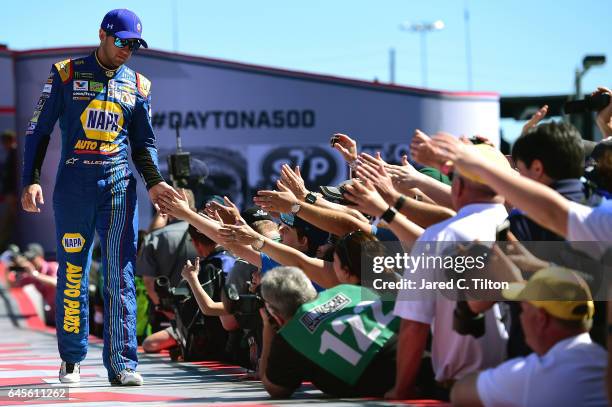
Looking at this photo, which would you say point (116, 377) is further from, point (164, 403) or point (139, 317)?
point (139, 317)

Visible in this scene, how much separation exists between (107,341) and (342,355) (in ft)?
5.45

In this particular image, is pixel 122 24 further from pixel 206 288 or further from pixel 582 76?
pixel 582 76

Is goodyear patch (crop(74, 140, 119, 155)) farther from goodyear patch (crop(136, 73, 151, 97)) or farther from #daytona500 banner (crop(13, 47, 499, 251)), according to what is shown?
#daytona500 banner (crop(13, 47, 499, 251))

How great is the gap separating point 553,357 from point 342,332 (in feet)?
4.84

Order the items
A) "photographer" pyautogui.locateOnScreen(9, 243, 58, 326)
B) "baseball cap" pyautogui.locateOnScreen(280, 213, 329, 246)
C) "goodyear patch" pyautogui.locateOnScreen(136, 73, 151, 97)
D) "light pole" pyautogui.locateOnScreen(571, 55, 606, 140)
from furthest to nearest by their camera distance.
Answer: "light pole" pyautogui.locateOnScreen(571, 55, 606, 140) → "photographer" pyautogui.locateOnScreen(9, 243, 58, 326) → "baseball cap" pyautogui.locateOnScreen(280, 213, 329, 246) → "goodyear patch" pyautogui.locateOnScreen(136, 73, 151, 97)

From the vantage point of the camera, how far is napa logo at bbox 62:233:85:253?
674cm

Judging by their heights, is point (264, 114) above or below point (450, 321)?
above

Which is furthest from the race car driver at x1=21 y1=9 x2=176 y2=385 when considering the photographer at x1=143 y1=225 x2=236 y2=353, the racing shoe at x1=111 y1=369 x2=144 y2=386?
the photographer at x1=143 y1=225 x2=236 y2=353

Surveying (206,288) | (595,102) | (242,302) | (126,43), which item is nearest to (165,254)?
(206,288)

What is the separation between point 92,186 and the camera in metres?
6.68

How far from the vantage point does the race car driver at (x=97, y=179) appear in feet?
21.9

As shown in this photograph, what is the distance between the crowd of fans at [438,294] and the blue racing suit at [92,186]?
1.30ft

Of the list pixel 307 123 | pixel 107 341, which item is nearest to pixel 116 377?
pixel 107 341

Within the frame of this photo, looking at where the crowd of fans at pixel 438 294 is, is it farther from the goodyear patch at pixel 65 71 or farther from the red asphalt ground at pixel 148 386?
the goodyear patch at pixel 65 71
